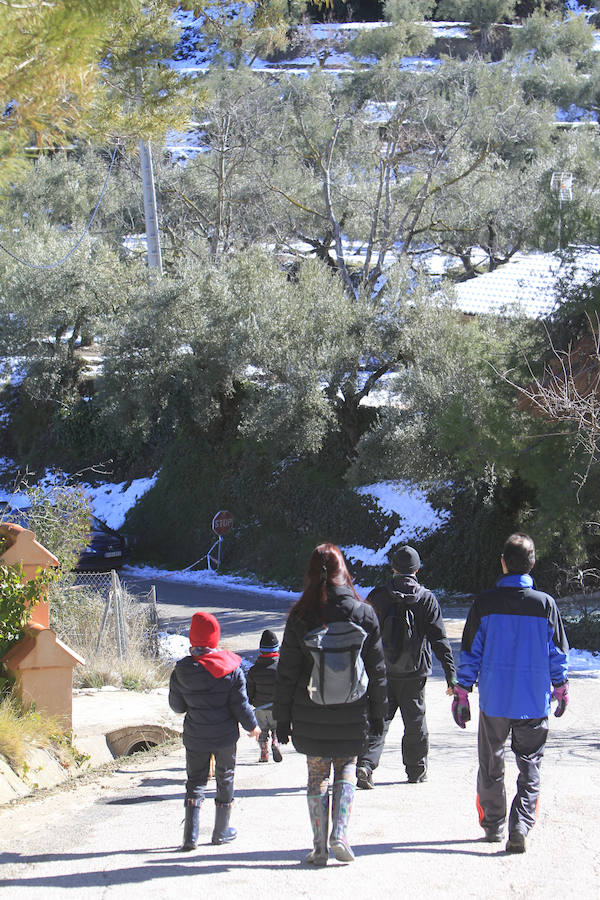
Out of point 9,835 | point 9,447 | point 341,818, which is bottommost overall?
point 9,447

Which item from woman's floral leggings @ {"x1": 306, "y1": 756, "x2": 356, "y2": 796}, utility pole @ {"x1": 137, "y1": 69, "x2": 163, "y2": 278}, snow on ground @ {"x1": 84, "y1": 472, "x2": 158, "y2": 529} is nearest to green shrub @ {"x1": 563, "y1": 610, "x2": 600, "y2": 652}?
woman's floral leggings @ {"x1": 306, "y1": 756, "x2": 356, "y2": 796}

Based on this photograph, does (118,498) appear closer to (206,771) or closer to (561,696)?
(206,771)

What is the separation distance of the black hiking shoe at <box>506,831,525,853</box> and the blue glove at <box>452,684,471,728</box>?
59cm

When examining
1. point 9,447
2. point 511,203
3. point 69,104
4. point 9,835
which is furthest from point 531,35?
point 9,835

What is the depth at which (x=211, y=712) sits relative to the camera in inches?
185

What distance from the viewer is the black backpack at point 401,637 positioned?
18.7 feet

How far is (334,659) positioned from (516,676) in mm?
1012

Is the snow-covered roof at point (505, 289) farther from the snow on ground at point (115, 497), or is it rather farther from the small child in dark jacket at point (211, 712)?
the small child in dark jacket at point (211, 712)

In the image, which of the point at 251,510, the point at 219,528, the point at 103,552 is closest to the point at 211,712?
the point at 103,552

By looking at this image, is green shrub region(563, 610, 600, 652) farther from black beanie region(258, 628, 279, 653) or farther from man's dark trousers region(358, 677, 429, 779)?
man's dark trousers region(358, 677, 429, 779)

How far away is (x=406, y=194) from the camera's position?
3195 cm

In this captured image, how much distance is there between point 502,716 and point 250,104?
1278 inches

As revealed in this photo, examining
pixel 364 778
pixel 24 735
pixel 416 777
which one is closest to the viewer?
pixel 364 778

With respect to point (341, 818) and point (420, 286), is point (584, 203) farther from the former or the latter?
point (341, 818)
